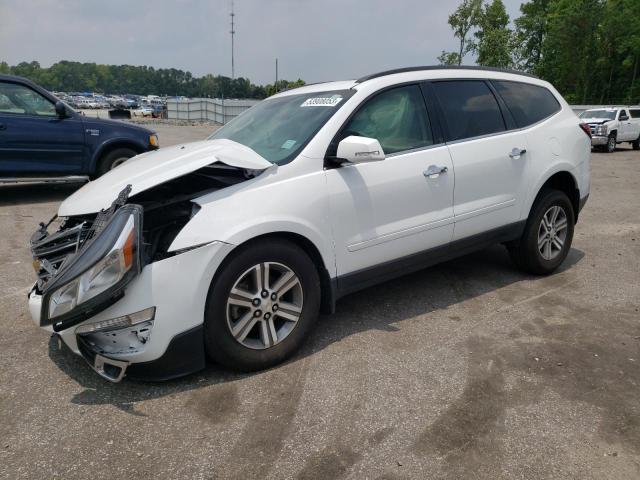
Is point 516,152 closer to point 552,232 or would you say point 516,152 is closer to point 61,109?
point 552,232

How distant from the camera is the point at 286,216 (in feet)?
9.92

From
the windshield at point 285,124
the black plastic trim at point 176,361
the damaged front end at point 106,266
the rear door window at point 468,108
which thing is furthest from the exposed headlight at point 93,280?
the rear door window at point 468,108

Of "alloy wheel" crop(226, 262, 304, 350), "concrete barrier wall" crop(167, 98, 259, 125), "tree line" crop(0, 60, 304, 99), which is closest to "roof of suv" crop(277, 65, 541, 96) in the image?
"alloy wheel" crop(226, 262, 304, 350)

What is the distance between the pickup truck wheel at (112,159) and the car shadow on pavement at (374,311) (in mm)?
5530

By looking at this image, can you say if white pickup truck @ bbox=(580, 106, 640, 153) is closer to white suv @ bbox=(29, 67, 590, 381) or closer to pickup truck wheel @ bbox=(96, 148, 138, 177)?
pickup truck wheel @ bbox=(96, 148, 138, 177)

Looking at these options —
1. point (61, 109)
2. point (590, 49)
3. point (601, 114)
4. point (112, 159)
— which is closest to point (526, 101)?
point (112, 159)

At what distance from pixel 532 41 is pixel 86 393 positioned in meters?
66.9

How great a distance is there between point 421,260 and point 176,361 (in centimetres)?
192

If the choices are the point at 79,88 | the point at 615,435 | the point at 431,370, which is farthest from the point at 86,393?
the point at 79,88

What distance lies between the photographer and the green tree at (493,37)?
37.1 m

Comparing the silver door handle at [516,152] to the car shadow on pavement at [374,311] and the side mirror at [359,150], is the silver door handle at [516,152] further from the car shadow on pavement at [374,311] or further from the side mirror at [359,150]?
the side mirror at [359,150]

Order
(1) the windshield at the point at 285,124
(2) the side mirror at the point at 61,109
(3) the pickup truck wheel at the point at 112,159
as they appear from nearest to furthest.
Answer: (1) the windshield at the point at 285,124, (2) the side mirror at the point at 61,109, (3) the pickup truck wheel at the point at 112,159

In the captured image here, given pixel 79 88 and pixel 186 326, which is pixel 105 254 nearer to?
pixel 186 326

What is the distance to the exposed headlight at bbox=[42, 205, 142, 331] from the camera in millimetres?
2535
